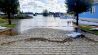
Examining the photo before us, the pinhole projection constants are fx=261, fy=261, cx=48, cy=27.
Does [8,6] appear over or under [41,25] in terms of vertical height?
over

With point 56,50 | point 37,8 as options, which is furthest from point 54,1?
point 56,50

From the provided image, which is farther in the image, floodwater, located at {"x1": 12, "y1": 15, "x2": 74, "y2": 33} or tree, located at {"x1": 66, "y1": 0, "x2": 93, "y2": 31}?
tree, located at {"x1": 66, "y1": 0, "x2": 93, "y2": 31}

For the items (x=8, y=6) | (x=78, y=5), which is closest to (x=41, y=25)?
(x=8, y=6)

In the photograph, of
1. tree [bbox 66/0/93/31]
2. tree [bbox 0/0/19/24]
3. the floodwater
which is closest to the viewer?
the floodwater

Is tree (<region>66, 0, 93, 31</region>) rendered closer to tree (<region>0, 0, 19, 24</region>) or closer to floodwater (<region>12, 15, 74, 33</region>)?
floodwater (<region>12, 15, 74, 33</region>)

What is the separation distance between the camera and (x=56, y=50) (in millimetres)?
10852

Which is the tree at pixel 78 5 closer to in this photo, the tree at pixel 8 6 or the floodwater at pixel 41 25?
the floodwater at pixel 41 25

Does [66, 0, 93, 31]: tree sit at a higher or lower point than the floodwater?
higher

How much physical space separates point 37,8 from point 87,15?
95985 mm

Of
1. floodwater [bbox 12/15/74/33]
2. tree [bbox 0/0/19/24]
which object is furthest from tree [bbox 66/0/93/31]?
tree [bbox 0/0/19/24]

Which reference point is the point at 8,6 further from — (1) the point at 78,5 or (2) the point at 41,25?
(1) the point at 78,5

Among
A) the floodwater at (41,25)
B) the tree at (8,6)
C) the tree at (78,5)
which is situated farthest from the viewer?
the tree at (8,6)

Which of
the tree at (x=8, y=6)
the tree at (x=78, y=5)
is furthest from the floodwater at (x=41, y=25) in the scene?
the tree at (x=8, y=6)

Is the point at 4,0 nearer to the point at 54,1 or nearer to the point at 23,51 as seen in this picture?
the point at 23,51
